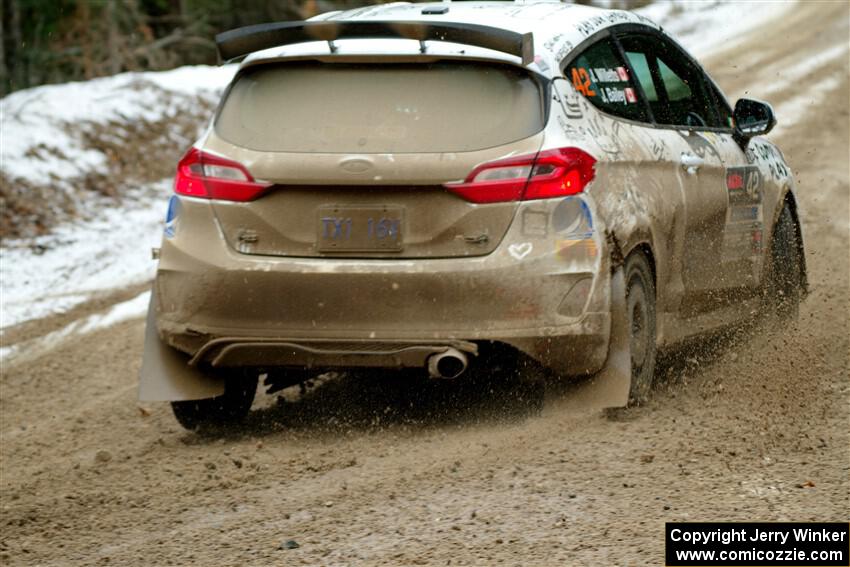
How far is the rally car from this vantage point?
581 cm

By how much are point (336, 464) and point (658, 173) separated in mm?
1979

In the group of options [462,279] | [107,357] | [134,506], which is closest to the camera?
[134,506]

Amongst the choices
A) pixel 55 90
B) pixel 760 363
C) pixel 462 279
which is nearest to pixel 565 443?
pixel 462 279

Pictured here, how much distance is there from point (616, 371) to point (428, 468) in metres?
A: 0.96

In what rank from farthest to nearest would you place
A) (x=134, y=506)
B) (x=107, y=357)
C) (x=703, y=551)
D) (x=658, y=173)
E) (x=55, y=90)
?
(x=55, y=90), (x=107, y=357), (x=658, y=173), (x=134, y=506), (x=703, y=551)

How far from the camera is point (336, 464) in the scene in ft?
19.2

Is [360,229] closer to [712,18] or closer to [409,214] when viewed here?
[409,214]

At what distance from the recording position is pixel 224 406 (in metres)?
6.80

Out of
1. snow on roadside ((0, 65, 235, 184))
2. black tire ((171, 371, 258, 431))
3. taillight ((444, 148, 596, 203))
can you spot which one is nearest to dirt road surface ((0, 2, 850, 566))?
black tire ((171, 371, 258, 431))

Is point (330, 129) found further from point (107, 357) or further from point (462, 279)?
point (107, 357)

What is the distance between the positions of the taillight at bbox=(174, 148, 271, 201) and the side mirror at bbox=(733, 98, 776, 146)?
109 inches

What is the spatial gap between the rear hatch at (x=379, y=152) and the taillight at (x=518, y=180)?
29 mm

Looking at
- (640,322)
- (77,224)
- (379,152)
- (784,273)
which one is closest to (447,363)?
(379,152)

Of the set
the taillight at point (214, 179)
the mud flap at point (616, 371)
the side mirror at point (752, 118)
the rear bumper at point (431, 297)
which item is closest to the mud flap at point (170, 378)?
the rear bumper at point (431, 297)
